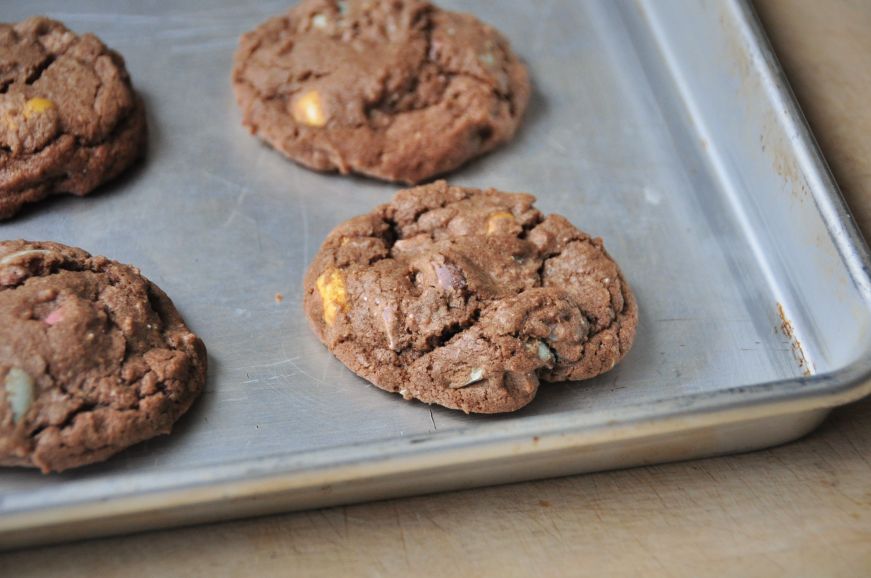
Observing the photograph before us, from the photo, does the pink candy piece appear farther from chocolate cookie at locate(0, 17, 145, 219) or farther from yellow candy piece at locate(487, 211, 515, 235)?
yellow candy piece at locate(487, 211, 515, 235)

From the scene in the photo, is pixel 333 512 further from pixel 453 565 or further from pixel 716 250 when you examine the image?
pixel 716 250

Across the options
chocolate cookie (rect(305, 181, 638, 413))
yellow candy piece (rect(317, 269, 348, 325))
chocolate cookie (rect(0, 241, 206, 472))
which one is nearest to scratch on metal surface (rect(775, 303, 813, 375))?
chocolate cookie (rect(305, 181, 638, 413))

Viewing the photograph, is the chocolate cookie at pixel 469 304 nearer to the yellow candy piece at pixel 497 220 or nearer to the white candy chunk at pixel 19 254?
the yellow candy piece at pixel 497 220

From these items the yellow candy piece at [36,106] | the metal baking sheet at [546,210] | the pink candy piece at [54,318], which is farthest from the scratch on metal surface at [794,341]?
the yellow candy piece at [36,106]

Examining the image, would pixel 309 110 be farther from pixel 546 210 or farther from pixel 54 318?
pixel 54 318

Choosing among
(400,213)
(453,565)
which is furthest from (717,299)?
(453,565)

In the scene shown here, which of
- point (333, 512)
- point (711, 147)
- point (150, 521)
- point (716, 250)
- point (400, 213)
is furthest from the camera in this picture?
point (711, 147)

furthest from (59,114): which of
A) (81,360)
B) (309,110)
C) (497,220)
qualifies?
(497,220)
